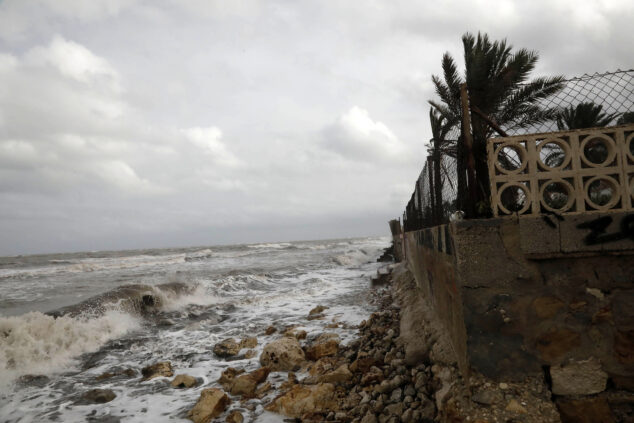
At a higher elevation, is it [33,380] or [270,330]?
[270,330]

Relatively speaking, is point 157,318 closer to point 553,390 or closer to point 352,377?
point 352,377

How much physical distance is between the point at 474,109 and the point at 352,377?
323 cm

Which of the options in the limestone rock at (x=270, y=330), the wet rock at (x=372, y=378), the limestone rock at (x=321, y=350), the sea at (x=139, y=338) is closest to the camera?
the wet rock at (x=372, y=378)

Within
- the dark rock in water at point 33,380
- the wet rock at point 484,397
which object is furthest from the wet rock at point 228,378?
the wet rock at point 484,397

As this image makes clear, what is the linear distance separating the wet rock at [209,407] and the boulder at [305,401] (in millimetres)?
551

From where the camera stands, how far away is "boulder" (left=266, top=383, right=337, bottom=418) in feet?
11.8

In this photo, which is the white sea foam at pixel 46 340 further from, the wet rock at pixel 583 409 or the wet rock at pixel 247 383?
the wet rock at pixel 583 409

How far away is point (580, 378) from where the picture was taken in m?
2.51

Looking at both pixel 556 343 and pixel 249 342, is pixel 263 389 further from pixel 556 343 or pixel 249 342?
pixel 556 343

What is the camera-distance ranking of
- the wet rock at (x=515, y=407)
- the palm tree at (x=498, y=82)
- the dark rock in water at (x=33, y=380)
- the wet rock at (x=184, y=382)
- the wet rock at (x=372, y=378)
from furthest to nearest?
the palm tree at (x=498, y=82), the dark rock in water at (x=33, y=380), the wet rock at (x=184, y=382), the wet rock at (x=372, y=378), the wet rock at (x=515, y=407)

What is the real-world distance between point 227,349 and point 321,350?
6.09 feet

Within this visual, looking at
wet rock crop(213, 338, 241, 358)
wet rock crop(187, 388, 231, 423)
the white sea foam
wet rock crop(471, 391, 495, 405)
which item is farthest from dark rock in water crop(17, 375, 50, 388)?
wet rock crop(471, 391, 495, 405)

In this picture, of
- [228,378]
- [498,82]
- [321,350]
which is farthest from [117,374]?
[498,82]

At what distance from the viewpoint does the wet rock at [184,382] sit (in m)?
4.80
